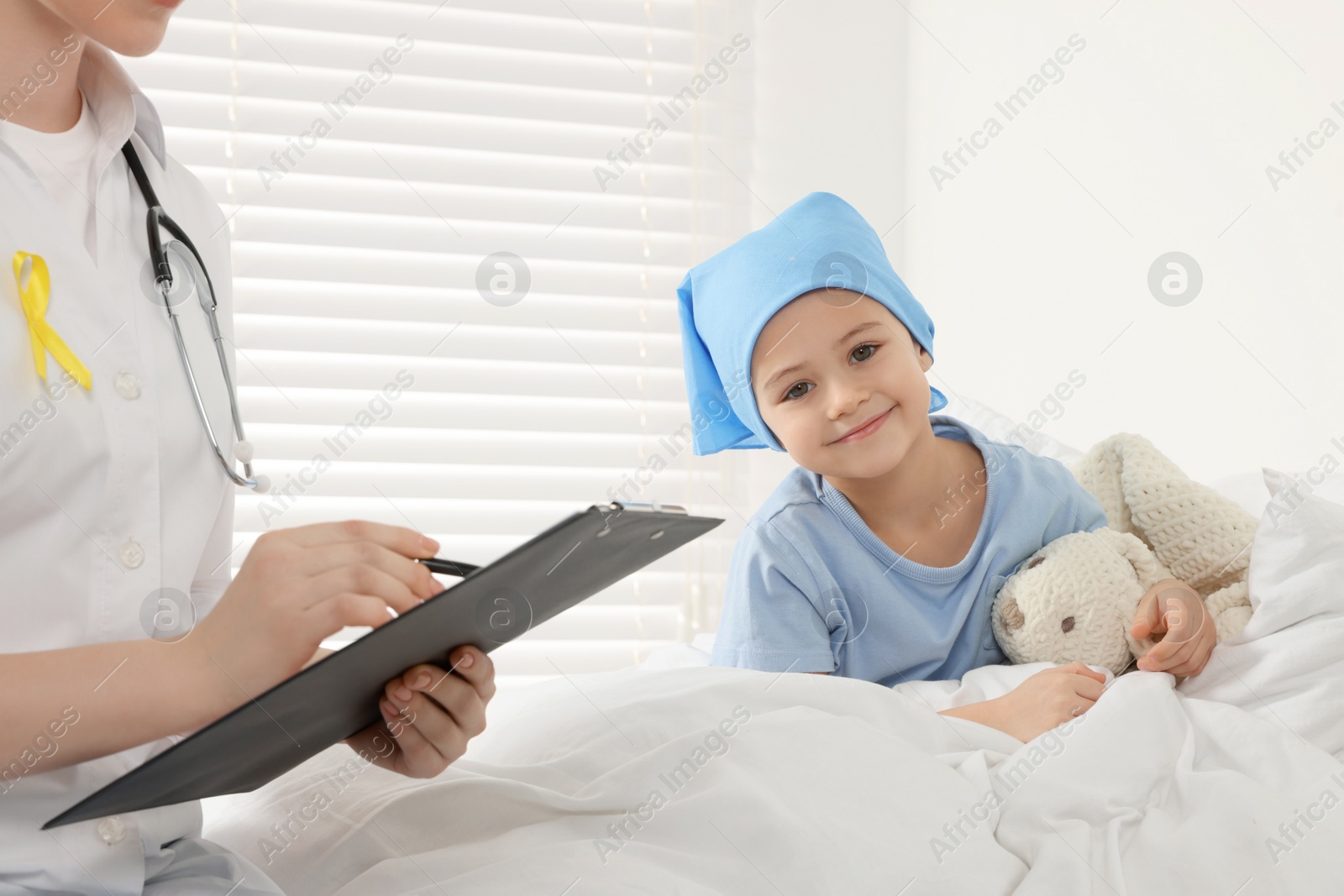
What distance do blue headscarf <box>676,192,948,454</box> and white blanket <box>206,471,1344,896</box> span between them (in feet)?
1.71

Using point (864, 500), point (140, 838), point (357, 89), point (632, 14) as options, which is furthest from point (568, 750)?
point (632, 14)

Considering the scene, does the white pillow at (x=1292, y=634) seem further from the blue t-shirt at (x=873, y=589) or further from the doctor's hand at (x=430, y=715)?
the doctor's hand at (x=430, y=715)

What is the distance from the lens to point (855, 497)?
1.33 m

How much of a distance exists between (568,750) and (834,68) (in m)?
2.02

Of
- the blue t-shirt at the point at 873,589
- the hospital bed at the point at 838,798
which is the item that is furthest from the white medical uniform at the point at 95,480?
the blue t-shirt at the point at 873,589

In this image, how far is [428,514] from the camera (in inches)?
87.7

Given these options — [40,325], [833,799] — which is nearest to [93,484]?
[40,325]

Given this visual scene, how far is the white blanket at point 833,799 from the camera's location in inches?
25.9

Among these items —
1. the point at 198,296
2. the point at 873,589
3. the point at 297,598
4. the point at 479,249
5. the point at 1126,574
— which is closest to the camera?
the point at 297,598

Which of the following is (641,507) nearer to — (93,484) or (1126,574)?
(93,484)

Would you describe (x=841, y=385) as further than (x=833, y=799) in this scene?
Yes

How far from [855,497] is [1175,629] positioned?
431mm

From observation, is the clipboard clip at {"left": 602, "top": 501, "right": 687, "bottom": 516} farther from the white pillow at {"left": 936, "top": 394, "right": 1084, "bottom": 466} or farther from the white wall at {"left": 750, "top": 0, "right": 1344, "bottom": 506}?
the white wall at {"left": 750, "top": 0, "right": 1344, "bottom": 506}

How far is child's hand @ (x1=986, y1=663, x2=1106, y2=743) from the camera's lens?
951mm
